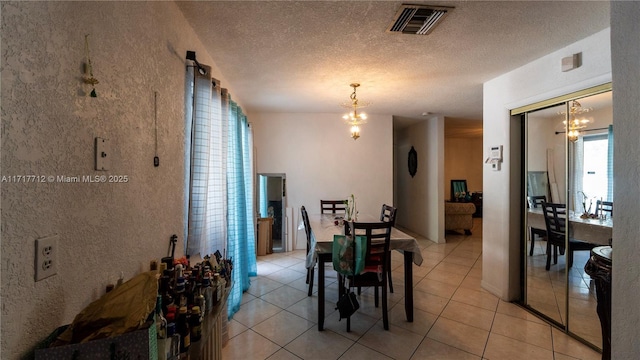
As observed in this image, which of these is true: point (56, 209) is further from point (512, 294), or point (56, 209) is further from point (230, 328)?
point (512, 294)

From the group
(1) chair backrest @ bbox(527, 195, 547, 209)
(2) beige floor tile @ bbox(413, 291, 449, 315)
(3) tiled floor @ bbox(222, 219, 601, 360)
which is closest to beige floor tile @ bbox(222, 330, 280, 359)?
(3) tiled floor @ bbox(222, 219, 601, 360)

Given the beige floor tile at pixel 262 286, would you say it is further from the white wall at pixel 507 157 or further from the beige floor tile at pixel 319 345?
the white wall at pixel 507 157

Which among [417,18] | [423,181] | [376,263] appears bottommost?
[376,263]

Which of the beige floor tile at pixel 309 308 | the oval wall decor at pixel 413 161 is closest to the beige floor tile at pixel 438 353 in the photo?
the beige floor tile at pixel 309 308

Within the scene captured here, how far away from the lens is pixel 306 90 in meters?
3.57

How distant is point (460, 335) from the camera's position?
2316 millimetres

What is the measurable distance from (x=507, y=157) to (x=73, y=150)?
11.6 ft

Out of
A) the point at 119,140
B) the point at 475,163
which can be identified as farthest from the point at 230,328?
the point at 475,163

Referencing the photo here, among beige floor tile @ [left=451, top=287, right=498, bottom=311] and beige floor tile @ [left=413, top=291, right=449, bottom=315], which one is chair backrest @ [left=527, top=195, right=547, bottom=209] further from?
beige floor tile @ [left=413, top=291, right=449, bottom=315]

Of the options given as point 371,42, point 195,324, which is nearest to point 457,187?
point 371,42

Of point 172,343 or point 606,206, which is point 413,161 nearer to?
point 606,206

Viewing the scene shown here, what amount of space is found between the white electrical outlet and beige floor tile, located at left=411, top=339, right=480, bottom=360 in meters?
2.28

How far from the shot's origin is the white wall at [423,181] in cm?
537

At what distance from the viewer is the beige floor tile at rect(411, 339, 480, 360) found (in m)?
2.04
